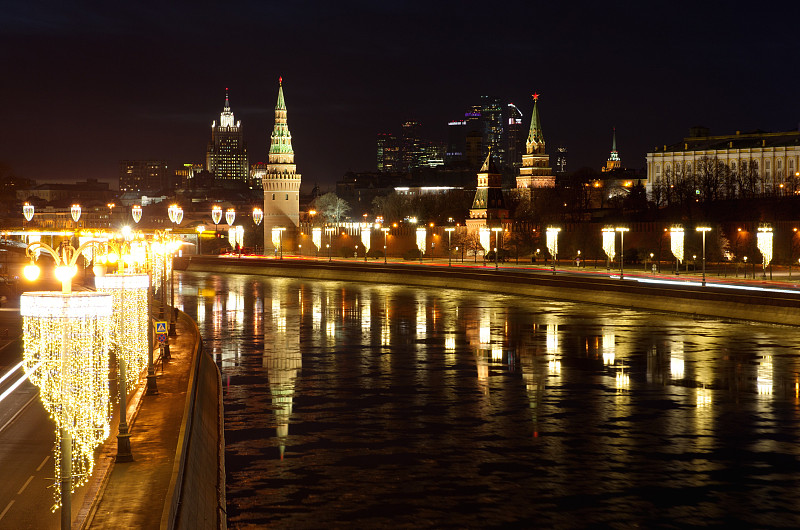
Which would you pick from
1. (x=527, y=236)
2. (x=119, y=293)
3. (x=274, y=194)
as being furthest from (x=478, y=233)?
(x=119, y=293)

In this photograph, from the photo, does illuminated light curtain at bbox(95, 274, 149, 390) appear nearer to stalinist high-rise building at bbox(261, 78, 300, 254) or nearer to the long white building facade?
stalinist high-rise building at bbox(261, 78, 300, 254)

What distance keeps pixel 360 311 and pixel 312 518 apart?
34.5 m

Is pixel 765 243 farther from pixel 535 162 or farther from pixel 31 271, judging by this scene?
pixel 535 162

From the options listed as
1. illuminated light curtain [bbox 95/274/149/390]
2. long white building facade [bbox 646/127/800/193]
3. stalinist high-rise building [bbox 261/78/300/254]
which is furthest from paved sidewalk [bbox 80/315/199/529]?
long white building facade [bbox 646/127/800/193]

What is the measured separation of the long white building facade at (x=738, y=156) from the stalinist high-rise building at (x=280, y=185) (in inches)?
2051

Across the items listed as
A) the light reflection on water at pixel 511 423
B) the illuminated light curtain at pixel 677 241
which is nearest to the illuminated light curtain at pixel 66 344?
the light reflection on water at pixel 511 423

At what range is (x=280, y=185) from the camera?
404ft

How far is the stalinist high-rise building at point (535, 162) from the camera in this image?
149625 mm

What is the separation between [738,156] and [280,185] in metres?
72.6

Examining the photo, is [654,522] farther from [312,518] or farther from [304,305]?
[304,305]

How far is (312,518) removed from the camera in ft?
52.8

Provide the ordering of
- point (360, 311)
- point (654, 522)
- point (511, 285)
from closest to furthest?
1. point (654, 522)
2. point (360, 311)
3. point (511, 285)

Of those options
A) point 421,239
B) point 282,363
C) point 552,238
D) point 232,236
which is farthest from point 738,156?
point 282,363

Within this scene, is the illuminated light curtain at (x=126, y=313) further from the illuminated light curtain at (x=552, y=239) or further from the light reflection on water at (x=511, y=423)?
the illuminated light curtain at (x=552, y=239)
